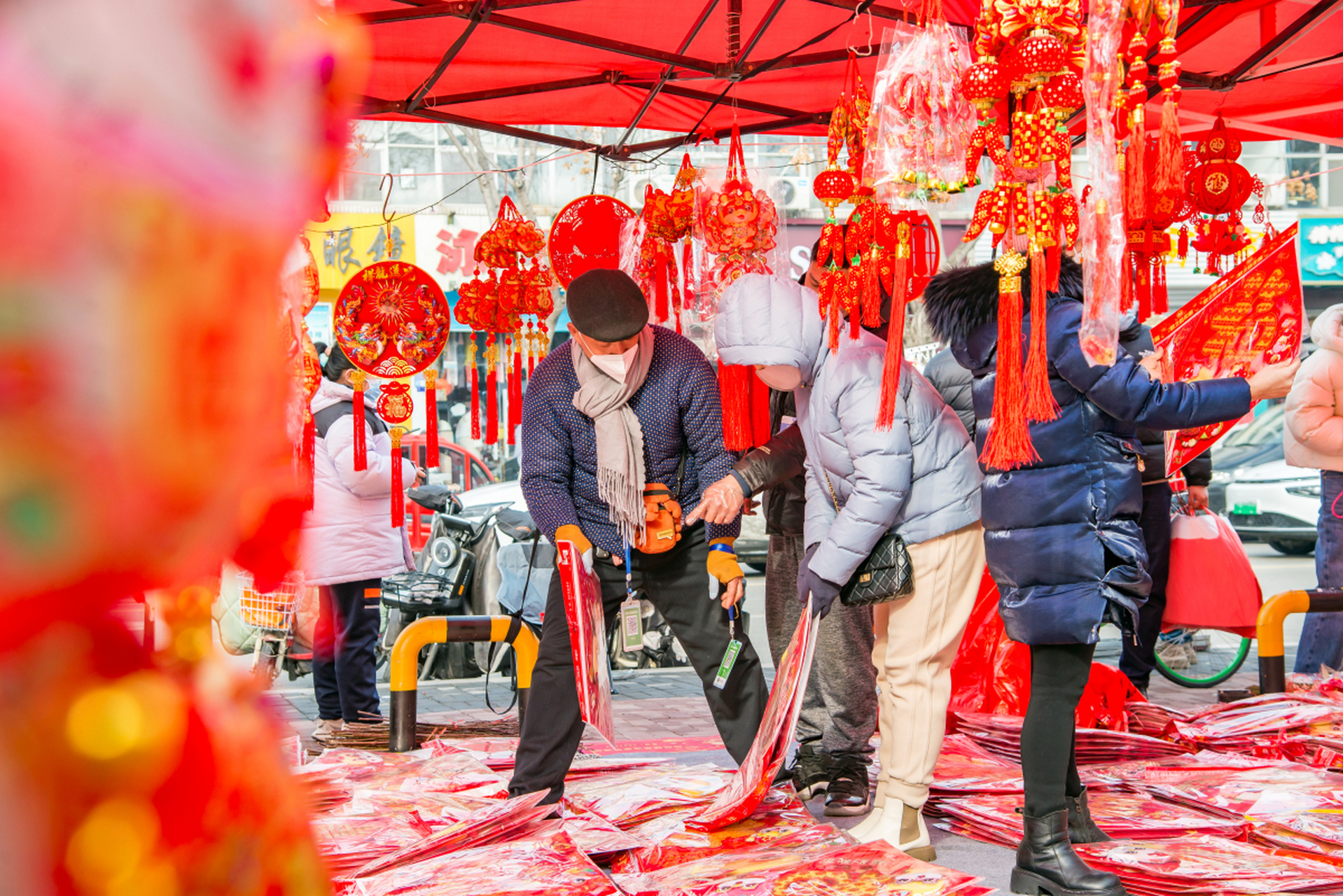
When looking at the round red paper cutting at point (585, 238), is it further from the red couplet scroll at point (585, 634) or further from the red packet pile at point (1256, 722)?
the red packet pile at point (1256, 722)

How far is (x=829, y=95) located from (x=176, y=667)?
5.37 m

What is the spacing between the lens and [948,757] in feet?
13.1

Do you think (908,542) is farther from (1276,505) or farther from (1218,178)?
(1276,505)

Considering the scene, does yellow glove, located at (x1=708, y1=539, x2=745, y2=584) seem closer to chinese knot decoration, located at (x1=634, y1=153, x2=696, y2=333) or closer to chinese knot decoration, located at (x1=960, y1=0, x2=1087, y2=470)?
chinese knot decoration, located at (x1=960, y1=0, x2=1087, y2=470)

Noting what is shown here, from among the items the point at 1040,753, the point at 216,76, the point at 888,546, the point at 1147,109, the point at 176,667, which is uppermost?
the point at 1147,109

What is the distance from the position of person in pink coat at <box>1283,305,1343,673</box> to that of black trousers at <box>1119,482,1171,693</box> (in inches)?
25.4

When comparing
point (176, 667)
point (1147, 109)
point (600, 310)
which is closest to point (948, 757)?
point (600, 310)

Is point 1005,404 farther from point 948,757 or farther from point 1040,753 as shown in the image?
point 948,757

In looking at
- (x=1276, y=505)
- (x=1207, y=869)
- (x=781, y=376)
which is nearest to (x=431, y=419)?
(x=781, y=376)

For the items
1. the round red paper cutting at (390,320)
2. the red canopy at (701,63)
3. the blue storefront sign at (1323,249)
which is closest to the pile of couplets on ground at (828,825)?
the round red paper cutting at (390,320)

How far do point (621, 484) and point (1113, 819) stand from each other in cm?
170

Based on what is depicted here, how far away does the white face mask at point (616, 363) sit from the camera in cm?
353

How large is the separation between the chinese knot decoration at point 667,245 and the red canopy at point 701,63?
0.46 m

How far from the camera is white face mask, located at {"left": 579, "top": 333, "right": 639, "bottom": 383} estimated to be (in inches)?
139
